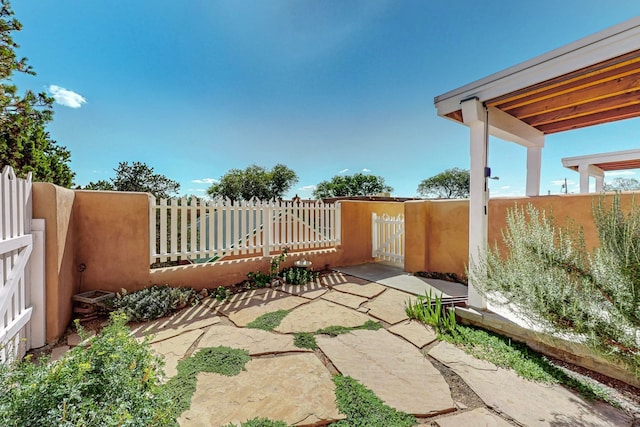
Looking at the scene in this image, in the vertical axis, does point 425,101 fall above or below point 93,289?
above

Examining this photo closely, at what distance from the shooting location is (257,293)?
4.34 m

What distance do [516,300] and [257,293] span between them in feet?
11.9

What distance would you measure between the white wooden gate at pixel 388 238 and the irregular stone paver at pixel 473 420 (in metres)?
4.44

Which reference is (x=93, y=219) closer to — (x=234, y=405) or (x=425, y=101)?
(x=234, y=405)

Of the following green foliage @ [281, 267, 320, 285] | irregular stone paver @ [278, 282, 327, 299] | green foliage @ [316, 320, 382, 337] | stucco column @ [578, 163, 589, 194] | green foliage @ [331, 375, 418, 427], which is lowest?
green foliage @ [316, 320, 382, 337]

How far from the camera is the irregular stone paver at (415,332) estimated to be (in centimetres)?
278

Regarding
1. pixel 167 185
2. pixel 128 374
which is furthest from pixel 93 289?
pixel 167 185

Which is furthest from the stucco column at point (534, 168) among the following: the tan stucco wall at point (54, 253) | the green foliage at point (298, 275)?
the tan stucco wall at point (54, 253)

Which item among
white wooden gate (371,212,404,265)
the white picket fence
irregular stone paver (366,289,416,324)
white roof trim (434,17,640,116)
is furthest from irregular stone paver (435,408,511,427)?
white wooden gate (371,212,404,265)

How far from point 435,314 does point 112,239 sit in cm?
452

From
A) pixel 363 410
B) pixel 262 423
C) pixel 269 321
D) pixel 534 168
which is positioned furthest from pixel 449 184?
pixel 262 423

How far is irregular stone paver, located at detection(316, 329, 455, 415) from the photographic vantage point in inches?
73.3

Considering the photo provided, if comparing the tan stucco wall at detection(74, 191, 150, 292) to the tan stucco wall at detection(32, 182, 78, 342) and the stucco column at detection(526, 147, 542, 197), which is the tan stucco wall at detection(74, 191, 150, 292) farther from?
the stucco column at detection(526, 147, 542, 197)

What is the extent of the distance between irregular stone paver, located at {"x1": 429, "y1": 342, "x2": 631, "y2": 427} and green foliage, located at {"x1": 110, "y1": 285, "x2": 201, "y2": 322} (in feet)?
11.4
